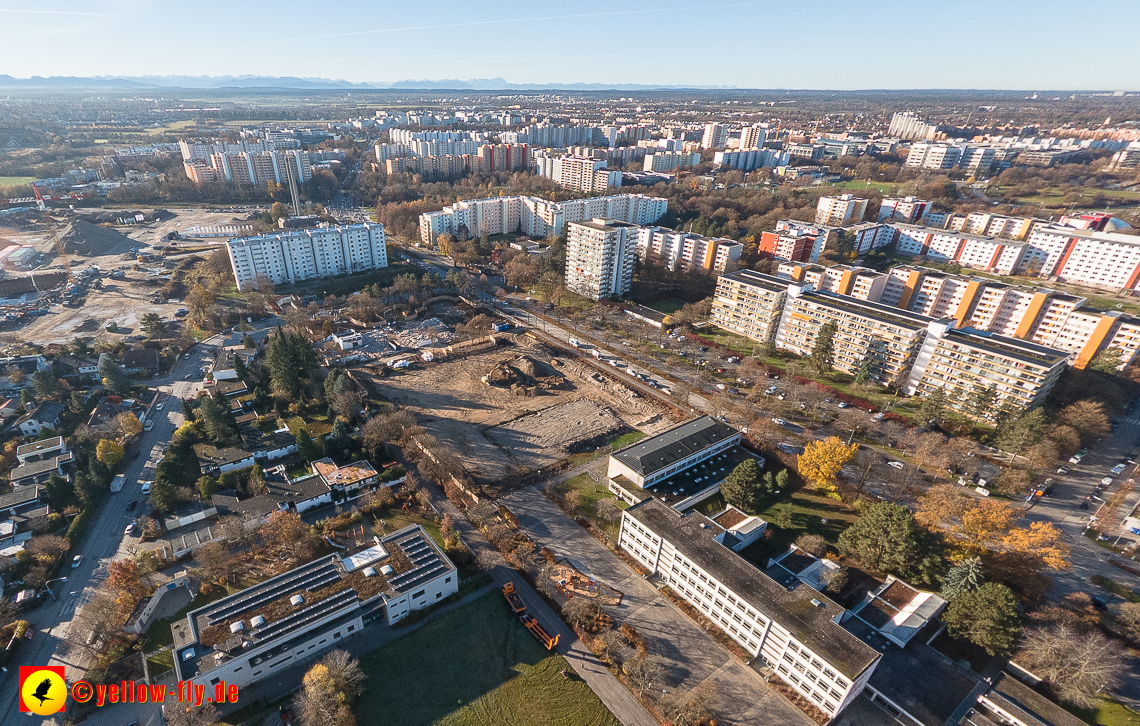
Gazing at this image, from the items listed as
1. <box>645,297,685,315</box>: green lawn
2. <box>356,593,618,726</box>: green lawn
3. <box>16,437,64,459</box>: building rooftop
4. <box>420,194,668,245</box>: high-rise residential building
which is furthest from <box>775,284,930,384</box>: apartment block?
<box>16,437,64,459</box>: building rooftop

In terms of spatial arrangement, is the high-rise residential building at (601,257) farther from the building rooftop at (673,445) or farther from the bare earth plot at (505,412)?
the building rooftop at (673,445)

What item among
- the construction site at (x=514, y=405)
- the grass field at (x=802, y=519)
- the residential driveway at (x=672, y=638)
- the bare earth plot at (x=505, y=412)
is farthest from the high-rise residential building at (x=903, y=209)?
the residential driveway at (x=672, y=638)

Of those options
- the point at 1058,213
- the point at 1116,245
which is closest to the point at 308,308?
the point at 1116,245

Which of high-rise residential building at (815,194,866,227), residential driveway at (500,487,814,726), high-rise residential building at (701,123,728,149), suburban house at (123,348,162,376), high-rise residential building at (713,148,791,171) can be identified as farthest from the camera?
high-rise residential building at (701,123,728,149)

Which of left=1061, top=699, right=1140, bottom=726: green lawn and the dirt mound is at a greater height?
left=1061, top=699, right=1140, bottom=726: green lawn

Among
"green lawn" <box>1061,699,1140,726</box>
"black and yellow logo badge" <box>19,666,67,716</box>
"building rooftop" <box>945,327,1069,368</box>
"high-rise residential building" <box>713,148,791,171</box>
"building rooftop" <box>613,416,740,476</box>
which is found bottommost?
"black and yellow logo badge" <box>19,666,67,716</box>

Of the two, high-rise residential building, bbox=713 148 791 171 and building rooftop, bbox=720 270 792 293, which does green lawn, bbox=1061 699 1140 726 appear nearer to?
building rooftop, bbox=720 270 792 293
